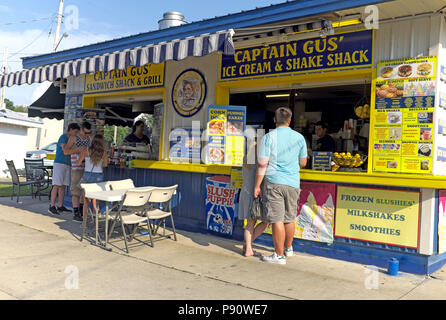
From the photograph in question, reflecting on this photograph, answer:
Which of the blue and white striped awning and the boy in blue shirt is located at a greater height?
the blue and white striped awning

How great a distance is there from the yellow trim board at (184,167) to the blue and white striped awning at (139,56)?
1.76 meters

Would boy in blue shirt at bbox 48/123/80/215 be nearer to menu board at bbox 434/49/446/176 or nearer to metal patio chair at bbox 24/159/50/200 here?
metal patio chair at bbox 24/159/50/200

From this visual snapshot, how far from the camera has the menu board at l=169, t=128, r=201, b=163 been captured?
6.34 m

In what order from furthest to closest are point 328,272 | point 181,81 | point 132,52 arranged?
1. point 181,81
2. point 132,52
3. point 328,272

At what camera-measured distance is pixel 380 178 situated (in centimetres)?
450

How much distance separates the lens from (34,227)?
6.16 metres

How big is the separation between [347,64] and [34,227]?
17.3ft

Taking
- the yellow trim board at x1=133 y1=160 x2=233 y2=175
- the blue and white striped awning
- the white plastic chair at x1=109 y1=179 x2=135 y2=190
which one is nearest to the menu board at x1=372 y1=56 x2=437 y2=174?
the blue and white striped awning

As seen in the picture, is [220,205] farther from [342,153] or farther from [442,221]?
[442,221]

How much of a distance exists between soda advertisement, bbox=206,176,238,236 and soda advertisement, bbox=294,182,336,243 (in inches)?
39.3

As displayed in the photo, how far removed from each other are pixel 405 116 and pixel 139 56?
11.5 feet

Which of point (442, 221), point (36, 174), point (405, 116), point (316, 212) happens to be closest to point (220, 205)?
point (316, 212)
